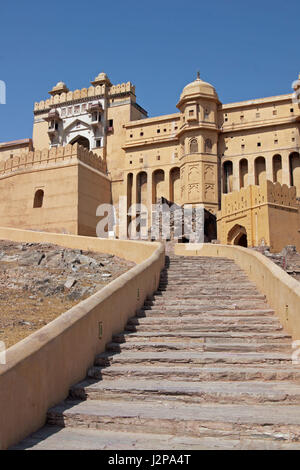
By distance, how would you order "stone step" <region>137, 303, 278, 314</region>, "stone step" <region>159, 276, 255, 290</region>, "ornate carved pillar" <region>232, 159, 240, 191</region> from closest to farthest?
1. "stone step" <region>137, 303, 278, 314</region>
2. "stone step" <region>159, 276, 255, 290</region>
3. "ornate carved pillar" <region>232, 159, 240, 191</region>

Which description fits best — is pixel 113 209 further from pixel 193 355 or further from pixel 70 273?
pixel 193 355

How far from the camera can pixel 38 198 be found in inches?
1146

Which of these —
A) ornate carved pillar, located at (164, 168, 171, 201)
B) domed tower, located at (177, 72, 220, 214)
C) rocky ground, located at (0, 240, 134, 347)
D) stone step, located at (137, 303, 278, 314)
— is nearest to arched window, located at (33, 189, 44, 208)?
ornate carved pillar, located at (164, 168, 171, 201)

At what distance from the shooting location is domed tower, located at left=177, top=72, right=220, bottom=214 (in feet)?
101

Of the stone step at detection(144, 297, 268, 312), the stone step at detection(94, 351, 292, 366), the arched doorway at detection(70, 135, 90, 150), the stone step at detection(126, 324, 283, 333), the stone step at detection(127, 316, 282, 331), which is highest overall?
the arched doorway at detection(70, 135, 90, 150)

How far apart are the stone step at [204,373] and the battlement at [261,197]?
1934 centimetres

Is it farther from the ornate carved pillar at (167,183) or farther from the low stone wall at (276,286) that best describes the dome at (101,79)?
the low stone wall at (276,286)

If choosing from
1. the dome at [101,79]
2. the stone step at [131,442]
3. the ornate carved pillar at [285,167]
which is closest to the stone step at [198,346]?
the stone step at [131,442]

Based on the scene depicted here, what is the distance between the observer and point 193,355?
19.9 ft

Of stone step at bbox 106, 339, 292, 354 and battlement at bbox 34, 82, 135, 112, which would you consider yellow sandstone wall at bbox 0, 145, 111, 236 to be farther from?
stone step at bbox 106, 339, 292, 354

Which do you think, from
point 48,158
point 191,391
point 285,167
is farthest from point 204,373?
point 285,167

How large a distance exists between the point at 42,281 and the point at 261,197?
1498 centimetres

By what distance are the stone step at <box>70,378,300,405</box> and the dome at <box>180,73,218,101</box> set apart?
28.5 m

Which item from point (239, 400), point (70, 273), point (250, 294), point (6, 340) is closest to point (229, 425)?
point (239, 400)
